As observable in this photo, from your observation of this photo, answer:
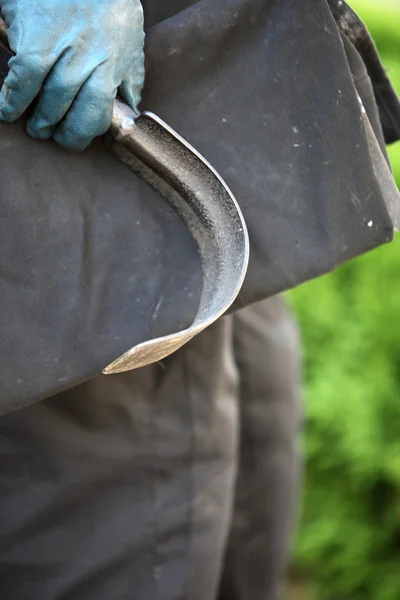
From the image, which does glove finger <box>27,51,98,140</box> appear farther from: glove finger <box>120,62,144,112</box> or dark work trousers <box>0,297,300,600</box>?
dark work trousers <box>0,297,300,600</box>

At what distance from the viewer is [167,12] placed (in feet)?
3.51

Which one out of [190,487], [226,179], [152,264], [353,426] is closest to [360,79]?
[226,179]

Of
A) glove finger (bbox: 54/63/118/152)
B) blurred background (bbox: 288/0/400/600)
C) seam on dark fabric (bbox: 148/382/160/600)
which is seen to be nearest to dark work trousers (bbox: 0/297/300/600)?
seam on dark fabric (bbox: 148/382/160/600)

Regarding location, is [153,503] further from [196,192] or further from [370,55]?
[370,55]

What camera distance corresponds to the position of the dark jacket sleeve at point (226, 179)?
99 centimetres

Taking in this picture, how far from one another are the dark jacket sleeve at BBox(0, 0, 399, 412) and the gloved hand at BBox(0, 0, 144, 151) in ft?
0.16

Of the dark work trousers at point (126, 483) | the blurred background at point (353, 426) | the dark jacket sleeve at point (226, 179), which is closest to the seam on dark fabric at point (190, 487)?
the dark work trousers at point (126, 483)

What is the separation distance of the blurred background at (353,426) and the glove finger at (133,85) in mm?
1356

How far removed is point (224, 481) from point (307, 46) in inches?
24.2

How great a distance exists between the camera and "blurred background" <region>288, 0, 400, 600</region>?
2.21m

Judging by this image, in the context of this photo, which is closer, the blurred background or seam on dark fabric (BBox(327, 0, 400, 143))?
seam on dark fabric (BBox(327, 0, 400, 143))

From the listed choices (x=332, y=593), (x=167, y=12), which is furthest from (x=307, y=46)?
(x=332, y=593)

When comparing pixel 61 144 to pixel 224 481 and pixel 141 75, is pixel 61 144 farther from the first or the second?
pixel 224 481

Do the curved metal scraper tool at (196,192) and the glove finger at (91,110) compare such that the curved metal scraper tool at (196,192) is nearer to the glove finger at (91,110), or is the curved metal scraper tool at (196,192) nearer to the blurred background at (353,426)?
the glove finger at (91,110)
